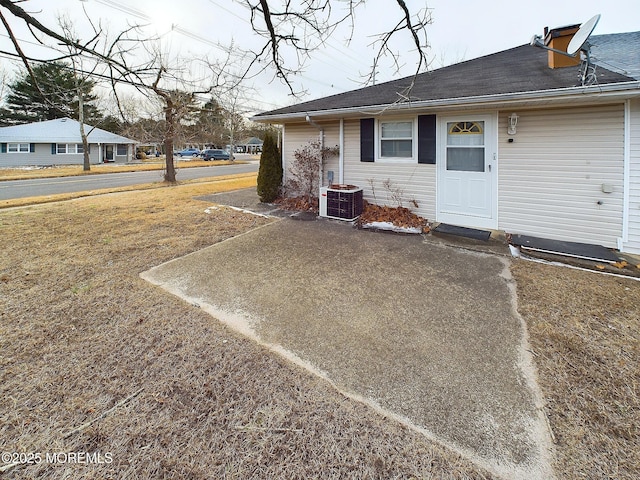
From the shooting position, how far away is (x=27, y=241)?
548cm

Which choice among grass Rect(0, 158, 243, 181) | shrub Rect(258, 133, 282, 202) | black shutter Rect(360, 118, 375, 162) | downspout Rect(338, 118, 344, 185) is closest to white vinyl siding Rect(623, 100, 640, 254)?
black shutter Rect(360, 118, 375, 162)

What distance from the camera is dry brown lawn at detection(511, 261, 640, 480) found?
1.70 metres

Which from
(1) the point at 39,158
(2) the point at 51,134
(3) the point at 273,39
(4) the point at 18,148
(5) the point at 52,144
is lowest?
(3) the point at 273,39

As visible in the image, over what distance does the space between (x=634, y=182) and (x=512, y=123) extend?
194 centimetres

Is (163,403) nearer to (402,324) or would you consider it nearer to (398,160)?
(402,324)

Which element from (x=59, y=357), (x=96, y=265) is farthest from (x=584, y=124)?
(x=96, y=265)

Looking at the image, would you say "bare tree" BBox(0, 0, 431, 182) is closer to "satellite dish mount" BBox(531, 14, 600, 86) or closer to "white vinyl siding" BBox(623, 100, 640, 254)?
"satellite dish mount" BBox(531, 14, 600, 86)

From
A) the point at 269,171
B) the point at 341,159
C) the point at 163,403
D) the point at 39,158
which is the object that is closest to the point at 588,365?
the point at 163,403

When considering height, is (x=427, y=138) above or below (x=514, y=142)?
above

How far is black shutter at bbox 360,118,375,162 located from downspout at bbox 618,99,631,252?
4.09 m

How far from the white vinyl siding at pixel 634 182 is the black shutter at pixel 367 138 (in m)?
4.16

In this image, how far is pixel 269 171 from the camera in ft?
28.2

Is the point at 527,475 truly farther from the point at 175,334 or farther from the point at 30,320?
the point at 30,320

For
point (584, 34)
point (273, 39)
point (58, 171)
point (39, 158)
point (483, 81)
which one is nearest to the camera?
point (273, 39)
